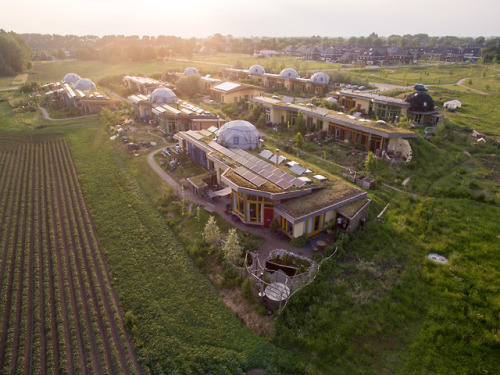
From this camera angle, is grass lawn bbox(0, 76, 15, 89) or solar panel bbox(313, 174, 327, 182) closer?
solar panel bbox(313, 174, 327, 182)

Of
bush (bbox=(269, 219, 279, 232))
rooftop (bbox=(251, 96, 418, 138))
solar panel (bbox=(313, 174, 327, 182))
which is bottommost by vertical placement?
bush (bbox=(269, 219, 279, 232))

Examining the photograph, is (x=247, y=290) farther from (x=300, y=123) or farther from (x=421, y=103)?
(x=421, y=103)

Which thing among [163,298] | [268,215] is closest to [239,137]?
[268,215]

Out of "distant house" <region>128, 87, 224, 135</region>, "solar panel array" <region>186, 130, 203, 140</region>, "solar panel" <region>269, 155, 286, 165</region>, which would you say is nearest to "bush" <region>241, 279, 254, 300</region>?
"solar panel" <region>269, 155, 286, 165</region>

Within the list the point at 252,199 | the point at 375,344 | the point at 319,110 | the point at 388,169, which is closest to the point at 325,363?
the point at 375,344

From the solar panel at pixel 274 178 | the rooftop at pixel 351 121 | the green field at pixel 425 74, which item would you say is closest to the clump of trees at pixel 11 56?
the rooftop at pixel 351 121

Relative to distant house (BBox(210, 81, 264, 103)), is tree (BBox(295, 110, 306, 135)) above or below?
below

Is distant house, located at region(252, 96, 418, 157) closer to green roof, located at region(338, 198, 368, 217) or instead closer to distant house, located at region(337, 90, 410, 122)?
distant house, located at region(337, 90, 410, 122)
